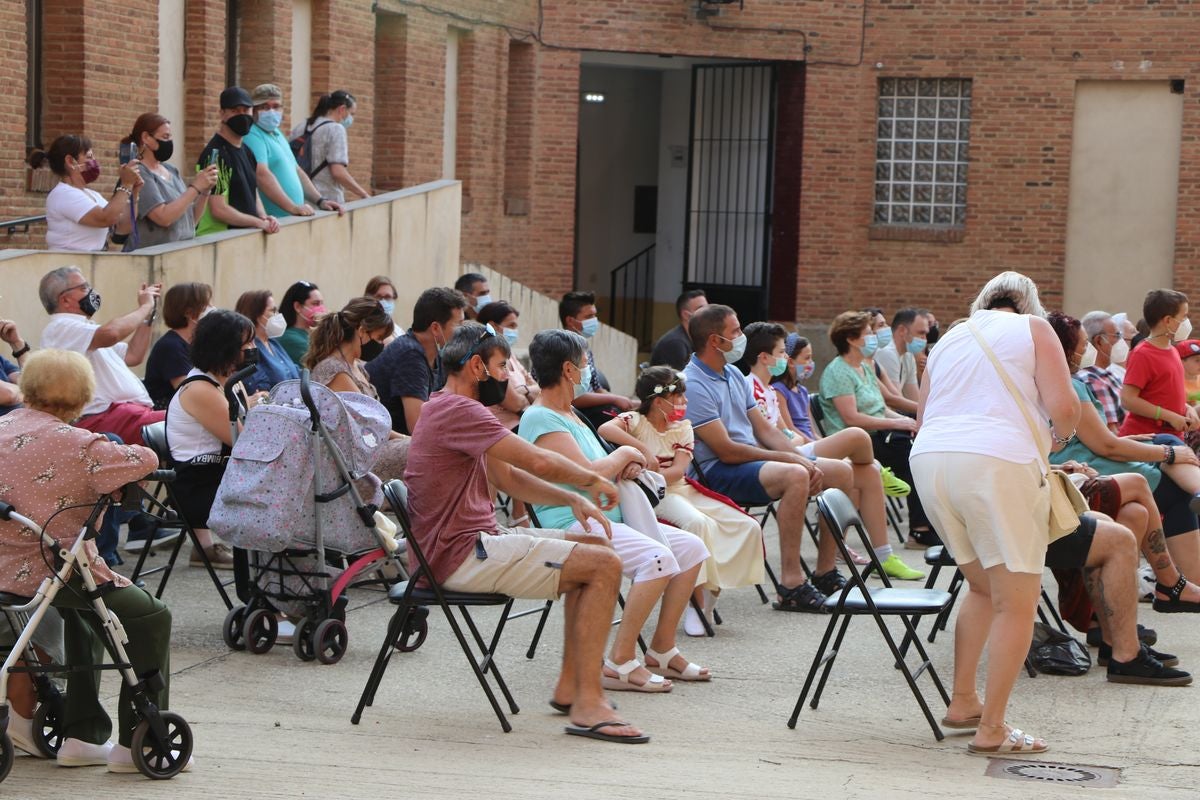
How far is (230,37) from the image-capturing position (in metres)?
17.0

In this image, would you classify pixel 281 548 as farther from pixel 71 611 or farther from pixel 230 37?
pixel 230 37

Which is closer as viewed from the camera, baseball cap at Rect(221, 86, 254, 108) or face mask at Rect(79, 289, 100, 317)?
face mask at Rect(79, 289, 100, 317)

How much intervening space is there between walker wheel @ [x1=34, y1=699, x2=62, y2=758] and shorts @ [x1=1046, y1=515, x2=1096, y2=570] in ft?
13.2

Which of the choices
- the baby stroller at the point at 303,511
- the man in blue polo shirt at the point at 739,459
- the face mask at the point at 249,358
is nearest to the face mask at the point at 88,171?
the face mask at the point at 249,358

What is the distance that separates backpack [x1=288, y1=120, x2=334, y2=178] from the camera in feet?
44.9

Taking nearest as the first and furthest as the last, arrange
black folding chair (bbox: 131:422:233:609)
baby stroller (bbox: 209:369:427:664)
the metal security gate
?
baby stroller (bbox: 209:369:427:664) → black folding chair (bbox: 131:422:233:609) → the metal security gate

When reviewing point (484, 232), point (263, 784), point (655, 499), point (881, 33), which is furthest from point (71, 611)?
point (881, 33)

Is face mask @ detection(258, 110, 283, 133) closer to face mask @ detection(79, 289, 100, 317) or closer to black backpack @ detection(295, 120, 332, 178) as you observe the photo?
black backpack @ detection(295, 120, 332, 178)

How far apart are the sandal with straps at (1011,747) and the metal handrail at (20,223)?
842 centimetres

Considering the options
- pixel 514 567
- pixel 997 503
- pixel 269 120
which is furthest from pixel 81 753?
pixel 269 120

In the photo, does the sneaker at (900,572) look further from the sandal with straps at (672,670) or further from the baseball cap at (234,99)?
the baseball cap at (234,99)

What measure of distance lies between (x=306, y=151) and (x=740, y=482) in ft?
20.4

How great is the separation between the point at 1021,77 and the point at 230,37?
10414mm

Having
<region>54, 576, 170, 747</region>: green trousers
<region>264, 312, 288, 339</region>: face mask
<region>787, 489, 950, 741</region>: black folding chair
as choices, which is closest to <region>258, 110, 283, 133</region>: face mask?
<region>264, 312, 288, 339</region>: face mask
